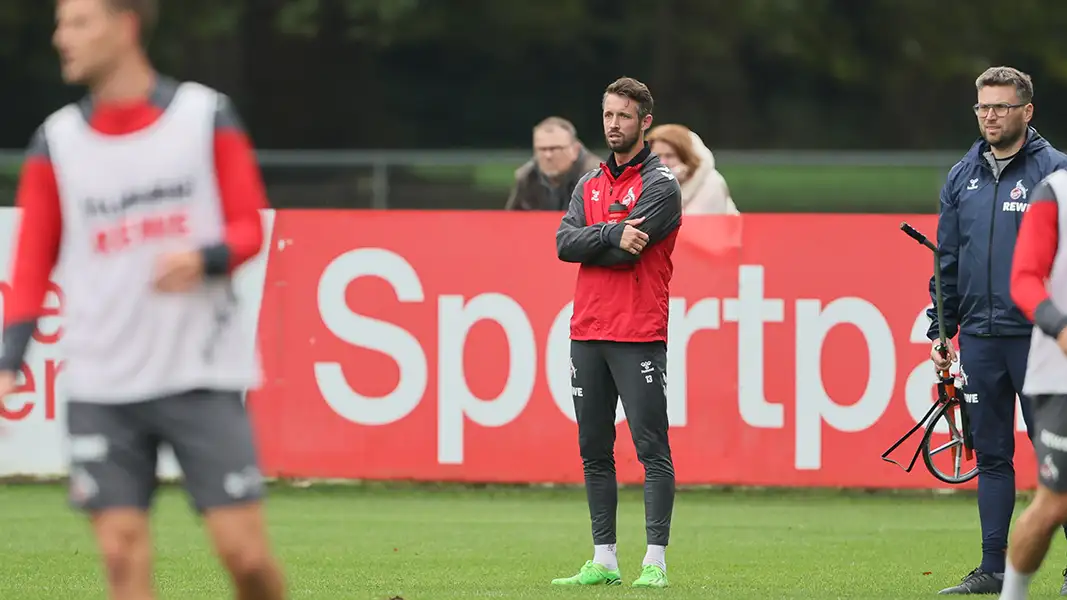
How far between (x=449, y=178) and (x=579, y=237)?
1264 cm

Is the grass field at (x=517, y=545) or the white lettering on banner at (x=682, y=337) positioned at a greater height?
the white lettering on banner at (x=682, y=337)

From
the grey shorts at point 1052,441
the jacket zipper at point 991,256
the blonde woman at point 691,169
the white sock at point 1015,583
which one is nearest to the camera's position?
the grey shorts at point 1052,441

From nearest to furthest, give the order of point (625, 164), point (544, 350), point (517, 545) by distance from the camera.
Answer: point (625, 164), point (517, 545), point (544, 350)

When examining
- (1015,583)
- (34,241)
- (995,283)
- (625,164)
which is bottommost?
(1015,583)

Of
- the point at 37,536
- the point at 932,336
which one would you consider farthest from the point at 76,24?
the point at 37,536

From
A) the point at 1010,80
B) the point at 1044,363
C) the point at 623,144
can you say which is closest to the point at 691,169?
the point at 623,144

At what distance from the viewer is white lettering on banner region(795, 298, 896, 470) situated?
11.7 metres

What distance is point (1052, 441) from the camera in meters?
6.11

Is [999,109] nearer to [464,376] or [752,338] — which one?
[752,338]

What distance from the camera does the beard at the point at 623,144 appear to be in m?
8.16

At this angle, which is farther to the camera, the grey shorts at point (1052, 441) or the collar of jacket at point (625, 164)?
the collar of jacket at point (625, 164)

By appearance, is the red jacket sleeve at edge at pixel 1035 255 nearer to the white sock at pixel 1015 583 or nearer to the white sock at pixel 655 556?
the white sock at pixel 1015 583

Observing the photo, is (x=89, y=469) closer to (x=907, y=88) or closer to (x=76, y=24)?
(x=76, y=24)

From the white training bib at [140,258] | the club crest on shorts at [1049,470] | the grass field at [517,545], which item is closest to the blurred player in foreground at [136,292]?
the white training bib at [140,258]
